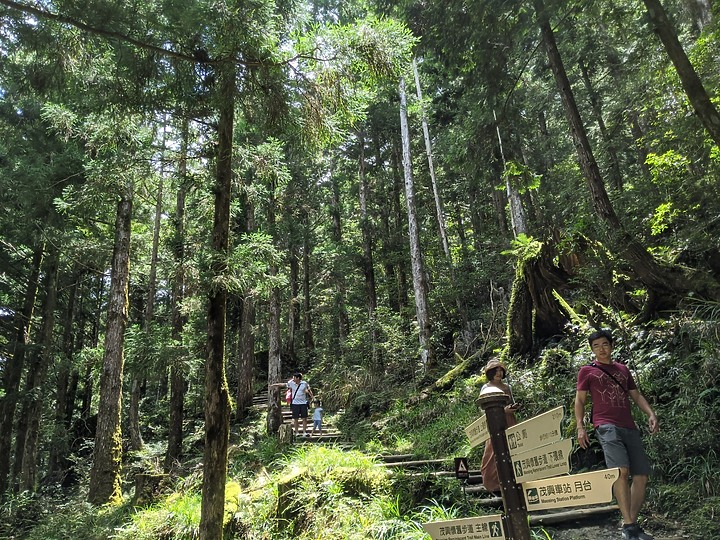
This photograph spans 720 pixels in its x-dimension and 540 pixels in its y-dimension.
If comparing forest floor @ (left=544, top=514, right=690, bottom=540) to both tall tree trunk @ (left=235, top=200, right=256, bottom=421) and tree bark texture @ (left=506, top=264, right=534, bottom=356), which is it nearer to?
tree bark texture @ (left=506, top=264, right=534, bottom=356)

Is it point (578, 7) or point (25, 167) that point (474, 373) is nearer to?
point (578, 7)

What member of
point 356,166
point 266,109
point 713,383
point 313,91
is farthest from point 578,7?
point 356,166

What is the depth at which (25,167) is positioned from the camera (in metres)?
11.8

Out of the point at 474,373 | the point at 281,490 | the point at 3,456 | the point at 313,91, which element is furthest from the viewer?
the point at 3,456

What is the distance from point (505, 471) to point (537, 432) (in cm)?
32

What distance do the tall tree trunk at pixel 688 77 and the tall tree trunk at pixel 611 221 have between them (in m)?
1.84

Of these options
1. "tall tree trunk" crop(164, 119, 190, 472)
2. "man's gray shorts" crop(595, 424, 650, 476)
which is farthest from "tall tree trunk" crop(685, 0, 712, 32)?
"tall tree trunk" crop(164, 119, 190, 472)

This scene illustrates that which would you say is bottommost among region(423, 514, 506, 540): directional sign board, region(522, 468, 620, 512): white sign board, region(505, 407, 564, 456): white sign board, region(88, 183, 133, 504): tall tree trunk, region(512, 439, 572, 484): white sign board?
region(423, 514, 506, 540): directional sign board

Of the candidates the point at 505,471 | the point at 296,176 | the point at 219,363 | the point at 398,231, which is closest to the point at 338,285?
the point at 398,231

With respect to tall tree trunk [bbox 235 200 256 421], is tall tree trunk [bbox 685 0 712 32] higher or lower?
higher

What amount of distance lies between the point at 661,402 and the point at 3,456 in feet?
55.9

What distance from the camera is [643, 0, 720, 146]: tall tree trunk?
586cm

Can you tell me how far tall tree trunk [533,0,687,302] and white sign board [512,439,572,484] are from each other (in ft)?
22.3

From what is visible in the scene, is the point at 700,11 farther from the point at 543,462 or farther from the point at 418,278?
the point at 543,462
